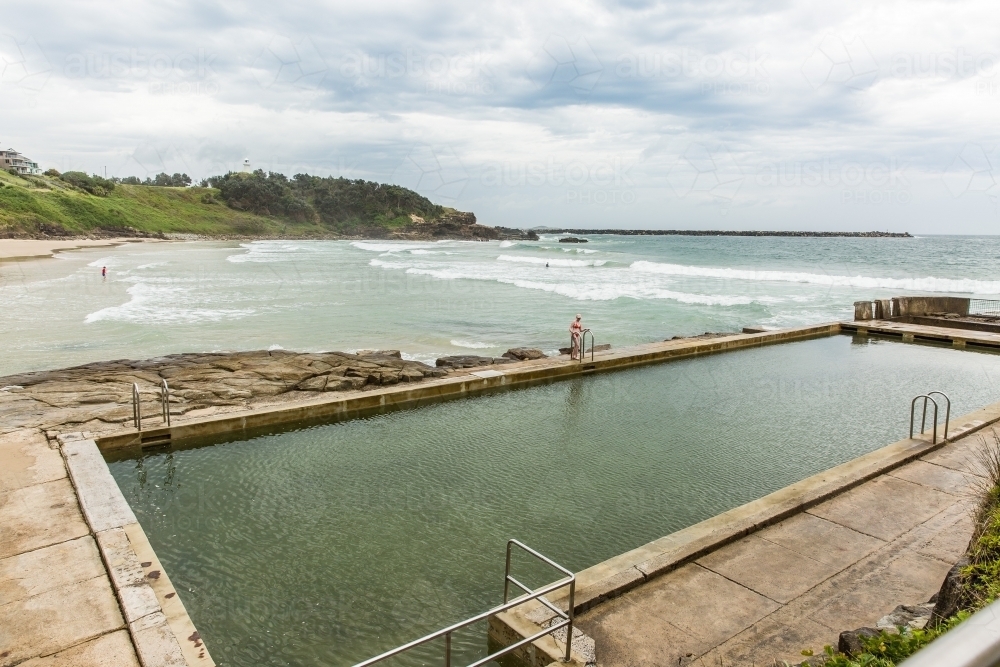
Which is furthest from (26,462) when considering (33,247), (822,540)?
(33,247)

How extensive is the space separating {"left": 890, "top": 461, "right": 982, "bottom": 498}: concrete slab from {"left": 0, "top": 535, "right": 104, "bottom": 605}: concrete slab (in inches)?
351

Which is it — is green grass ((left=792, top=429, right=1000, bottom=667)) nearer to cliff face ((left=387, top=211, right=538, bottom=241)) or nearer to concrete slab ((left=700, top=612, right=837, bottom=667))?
concrete slab ((left=700, top=612, right=837, bottom=667))

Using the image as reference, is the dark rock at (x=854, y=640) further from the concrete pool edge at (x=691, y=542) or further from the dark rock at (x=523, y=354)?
the dark rock at (x=523, y=354)

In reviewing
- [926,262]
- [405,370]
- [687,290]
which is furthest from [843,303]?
[926,262]

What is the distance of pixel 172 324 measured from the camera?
69.4 feet

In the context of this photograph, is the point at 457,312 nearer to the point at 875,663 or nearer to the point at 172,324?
the point at 172,324

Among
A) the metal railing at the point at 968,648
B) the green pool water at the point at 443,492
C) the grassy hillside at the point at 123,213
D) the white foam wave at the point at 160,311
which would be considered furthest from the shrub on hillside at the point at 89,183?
the metal railing at the point at 968,648

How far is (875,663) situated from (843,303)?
114 ft

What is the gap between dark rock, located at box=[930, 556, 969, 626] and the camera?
3605 millimetres

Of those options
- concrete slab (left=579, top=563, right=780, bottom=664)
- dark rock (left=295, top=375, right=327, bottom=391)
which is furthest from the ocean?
concrete slab (left=579, top=563, right=780, bottom=664)

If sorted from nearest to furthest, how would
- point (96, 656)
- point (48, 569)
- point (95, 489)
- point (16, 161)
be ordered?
point (96, 656)
point (48, 569)
point (95, 489)
point (16, 161)

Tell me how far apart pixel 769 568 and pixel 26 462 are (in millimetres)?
8435

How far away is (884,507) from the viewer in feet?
23.5

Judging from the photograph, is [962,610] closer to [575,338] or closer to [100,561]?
[100,561]
